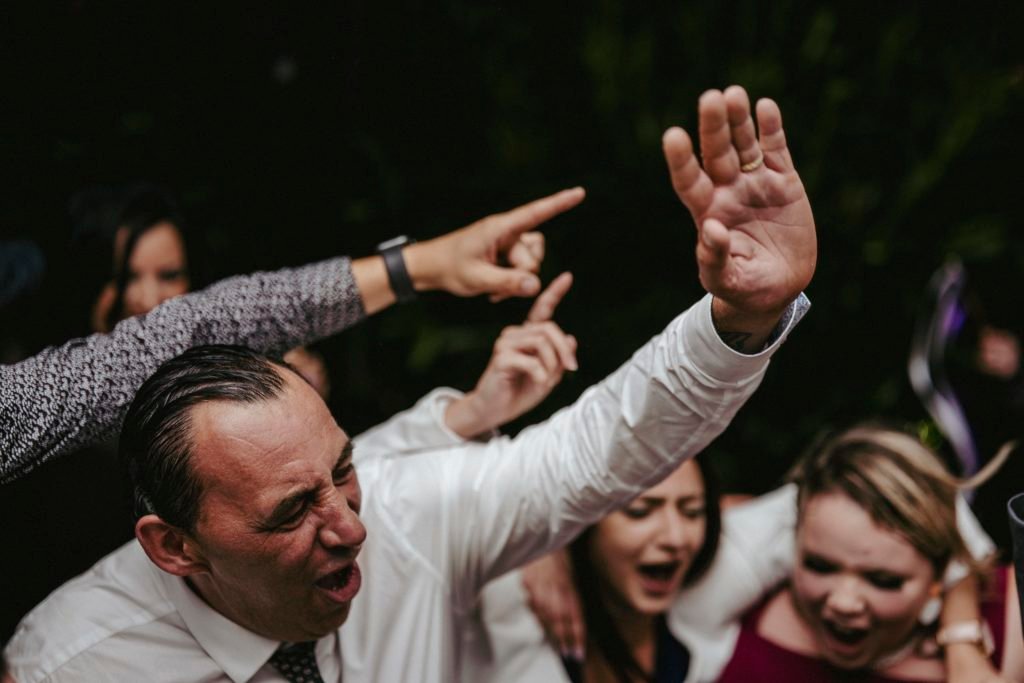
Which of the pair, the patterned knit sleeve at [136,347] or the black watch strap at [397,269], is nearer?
the patterned knit sleeve at [136,347]

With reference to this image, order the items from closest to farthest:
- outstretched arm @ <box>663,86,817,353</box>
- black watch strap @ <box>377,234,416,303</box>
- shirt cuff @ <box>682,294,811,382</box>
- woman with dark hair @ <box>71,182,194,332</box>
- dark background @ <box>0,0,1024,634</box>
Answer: outstretched arm @ <box>663,86,817,353</box> < shirt cuff @ <box>682,294,811,382</box> < black watch strap @ <box>377,234,416,303</box> < woman with dark hair @ <box>71,182,194,332</box> < dark background @ <box>0,0,1024,634</box>

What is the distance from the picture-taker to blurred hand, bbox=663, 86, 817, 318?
3.52ft

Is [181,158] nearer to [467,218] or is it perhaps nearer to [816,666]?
[467,218]

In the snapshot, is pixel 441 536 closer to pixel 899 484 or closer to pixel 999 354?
pixel 899 484

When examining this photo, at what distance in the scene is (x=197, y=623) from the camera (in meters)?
1.30

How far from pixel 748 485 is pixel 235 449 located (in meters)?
2.36

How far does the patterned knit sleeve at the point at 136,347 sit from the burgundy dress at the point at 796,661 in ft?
3.22

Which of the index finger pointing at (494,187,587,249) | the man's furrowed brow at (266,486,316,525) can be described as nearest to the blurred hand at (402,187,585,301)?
the index finger pointing at (494,187,587,249)

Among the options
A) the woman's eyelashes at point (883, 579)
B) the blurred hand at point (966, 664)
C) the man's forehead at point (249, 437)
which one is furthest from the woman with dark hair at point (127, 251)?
the blurred hand at point (966, 664)

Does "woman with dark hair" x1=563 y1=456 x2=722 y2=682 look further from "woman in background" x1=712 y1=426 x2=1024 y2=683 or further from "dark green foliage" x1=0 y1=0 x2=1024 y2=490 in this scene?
"dark green foliage" x1=0 y1=0 x2=1024 y2=490

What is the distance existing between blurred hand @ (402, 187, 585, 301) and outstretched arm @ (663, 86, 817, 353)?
39 centimetres

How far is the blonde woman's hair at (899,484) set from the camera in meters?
1.78

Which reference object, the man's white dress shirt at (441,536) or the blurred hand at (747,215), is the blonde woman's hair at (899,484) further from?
the blurred hand at (747,215)

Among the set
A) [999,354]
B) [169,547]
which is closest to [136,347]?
[169,547]
